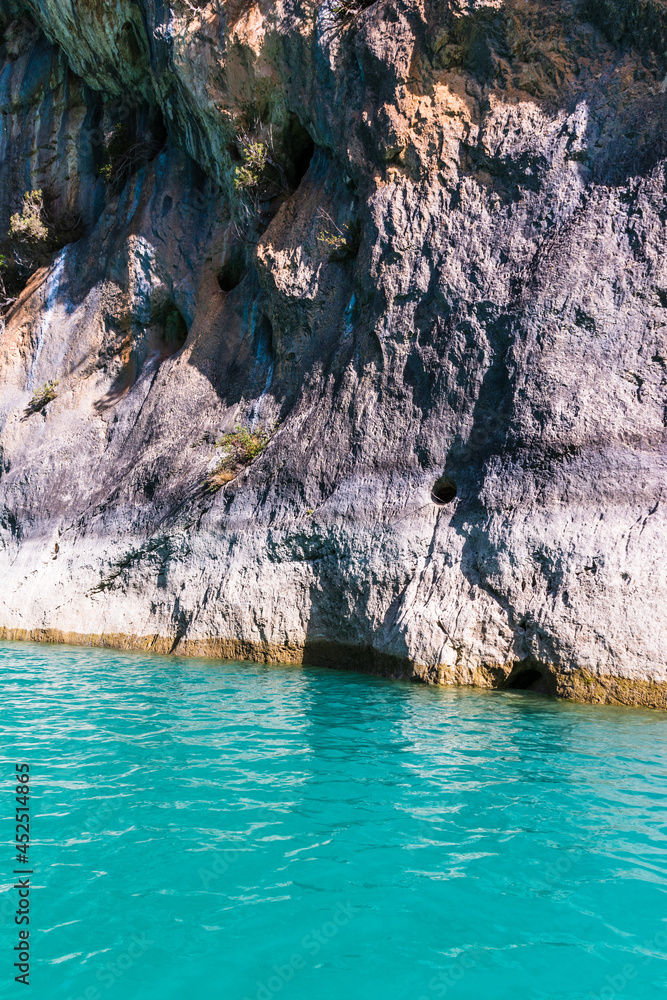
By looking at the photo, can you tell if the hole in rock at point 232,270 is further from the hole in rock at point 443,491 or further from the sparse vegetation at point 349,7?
the hole in rock at point 443,491

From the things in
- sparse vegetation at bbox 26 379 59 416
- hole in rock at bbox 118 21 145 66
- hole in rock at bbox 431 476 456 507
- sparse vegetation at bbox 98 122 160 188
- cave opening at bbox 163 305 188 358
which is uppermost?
hole in rock at bbox 118 21 145 66

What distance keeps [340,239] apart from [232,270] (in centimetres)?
420

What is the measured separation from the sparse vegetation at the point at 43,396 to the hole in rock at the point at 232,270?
5077mm

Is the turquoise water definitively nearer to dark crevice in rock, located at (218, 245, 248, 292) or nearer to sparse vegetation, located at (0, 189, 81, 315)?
dark crevice in rock, located at (218, 245, 248, 292)

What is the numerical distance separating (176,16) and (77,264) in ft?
21.6

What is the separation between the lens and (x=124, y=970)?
2.99 m

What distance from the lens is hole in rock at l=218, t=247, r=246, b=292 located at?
15.8 metres

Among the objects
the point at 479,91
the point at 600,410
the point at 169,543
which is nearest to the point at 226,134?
the point at 479,91

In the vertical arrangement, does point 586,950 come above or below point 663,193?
below

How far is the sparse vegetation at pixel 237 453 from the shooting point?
12984mm

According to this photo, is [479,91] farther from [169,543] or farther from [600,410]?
[169,543]

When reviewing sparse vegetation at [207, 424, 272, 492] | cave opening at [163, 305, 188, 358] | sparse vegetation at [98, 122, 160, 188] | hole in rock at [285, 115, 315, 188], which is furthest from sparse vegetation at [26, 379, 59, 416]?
hole in rock at [285, 115, 315, 188]

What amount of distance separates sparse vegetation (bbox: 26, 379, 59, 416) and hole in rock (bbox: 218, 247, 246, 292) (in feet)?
16.7

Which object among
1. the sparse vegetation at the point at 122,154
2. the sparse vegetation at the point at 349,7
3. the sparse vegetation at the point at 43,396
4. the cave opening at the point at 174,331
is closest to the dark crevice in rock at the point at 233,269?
the cave opening at the point at 174,331
